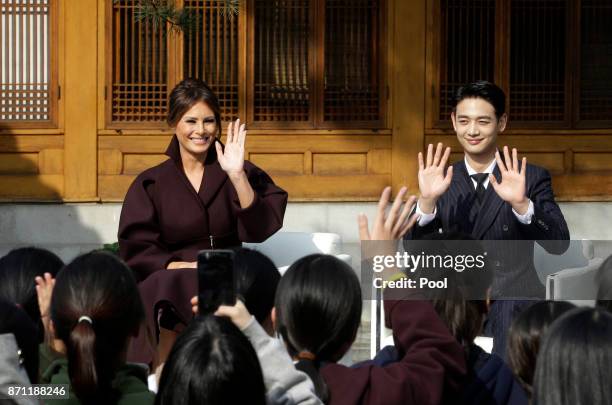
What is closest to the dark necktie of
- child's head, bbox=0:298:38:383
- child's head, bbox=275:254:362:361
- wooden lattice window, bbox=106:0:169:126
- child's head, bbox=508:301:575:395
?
child's head, bbox=508:301:575:395

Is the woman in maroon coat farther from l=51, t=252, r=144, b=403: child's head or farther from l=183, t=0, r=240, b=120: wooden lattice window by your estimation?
l=183, t=0, r=240, b=120: wooden lattice window

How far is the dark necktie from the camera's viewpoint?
5.19 m

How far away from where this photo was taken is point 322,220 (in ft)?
32.7

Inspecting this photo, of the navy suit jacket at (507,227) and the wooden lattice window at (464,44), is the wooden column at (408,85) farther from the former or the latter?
the navy suit jacket at (507,227)

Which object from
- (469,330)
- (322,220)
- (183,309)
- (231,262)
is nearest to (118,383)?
(231,262)

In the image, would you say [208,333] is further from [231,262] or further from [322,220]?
[322,220]

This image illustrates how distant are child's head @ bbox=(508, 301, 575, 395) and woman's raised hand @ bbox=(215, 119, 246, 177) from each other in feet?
7.59

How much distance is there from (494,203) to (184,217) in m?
1.43

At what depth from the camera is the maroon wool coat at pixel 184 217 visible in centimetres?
559

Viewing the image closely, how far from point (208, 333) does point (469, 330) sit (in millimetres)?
1163

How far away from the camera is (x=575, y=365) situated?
2799 mm

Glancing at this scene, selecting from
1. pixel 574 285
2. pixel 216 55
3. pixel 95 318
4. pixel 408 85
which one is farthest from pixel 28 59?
pixel 95 318

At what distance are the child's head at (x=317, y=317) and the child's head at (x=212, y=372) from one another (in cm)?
51

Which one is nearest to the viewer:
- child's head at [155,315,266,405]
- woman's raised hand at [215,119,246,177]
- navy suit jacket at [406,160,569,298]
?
child's head at [155,315,266,405]
